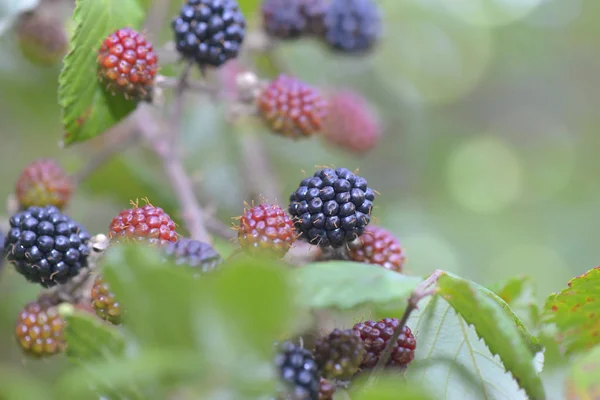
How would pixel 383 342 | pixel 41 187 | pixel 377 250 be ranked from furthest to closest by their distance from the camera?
pixel 41 187
pixel 377 250
pixel 383 342

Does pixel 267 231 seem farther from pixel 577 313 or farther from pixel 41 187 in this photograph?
pixel 41 187

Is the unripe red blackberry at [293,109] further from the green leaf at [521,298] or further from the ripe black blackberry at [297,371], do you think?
the ripe black blackberry at [297,371]

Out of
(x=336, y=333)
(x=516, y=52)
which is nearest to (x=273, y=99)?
(x=336, y=333)

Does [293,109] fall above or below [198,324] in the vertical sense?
above

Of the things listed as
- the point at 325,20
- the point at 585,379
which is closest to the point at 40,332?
the point at 585,379

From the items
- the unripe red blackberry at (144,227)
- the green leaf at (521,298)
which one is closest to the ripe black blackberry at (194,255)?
the unripe red blackberry at (144,227)

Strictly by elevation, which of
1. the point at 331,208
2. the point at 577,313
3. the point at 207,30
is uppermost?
the point at 207,30

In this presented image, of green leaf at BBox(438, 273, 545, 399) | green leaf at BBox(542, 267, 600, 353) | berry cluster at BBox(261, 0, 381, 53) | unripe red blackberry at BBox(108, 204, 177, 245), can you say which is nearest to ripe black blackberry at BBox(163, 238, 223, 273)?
unripe red blackberry at BBox(108, 204, 177, 245)
